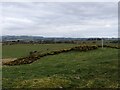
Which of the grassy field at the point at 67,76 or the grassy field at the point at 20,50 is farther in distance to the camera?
the grassy field at the point at 20,50

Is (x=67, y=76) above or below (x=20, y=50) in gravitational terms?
below

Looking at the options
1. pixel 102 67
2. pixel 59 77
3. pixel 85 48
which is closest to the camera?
pixel 59 77

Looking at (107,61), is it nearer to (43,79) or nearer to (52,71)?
(52,71)

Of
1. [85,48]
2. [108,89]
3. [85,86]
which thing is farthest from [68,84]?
[85,48]

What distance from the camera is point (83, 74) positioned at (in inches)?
743

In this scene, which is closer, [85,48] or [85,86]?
[85,86]

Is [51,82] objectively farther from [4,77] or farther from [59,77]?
[4,77]

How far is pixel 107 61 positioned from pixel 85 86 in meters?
7.00

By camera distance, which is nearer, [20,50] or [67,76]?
[67,76]

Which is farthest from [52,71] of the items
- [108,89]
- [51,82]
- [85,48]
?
[85,48]

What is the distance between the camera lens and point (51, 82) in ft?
55.1

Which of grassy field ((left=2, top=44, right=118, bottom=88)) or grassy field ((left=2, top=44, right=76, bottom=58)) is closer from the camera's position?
grassy field ((left=2, top=44, right=118, bottom=88))

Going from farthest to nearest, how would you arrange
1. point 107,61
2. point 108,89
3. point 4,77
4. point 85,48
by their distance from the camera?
point 85,48 < point 107,61 < point 4,77 < point 108,89

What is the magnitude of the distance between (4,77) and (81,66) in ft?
16.6
